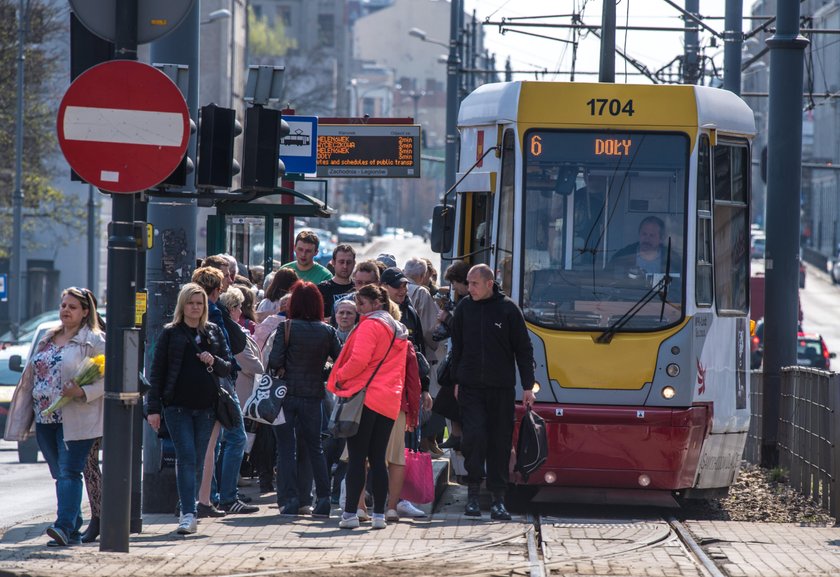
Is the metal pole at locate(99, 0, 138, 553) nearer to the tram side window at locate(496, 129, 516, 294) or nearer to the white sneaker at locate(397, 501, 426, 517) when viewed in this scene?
the white sneaker at locate(397, 501, 426, 517)

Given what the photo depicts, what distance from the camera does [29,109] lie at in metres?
41.2

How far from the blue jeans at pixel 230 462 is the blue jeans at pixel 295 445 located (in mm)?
265

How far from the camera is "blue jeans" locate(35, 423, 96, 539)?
968 cm

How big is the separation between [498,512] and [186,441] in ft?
7.73

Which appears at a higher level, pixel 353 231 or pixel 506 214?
pixel 353 231

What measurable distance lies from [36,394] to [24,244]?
136 feet

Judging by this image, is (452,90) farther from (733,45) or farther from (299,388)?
(299,388)

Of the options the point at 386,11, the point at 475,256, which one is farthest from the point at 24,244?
the point at 386,11

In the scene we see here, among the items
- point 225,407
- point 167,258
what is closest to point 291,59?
point 167,258

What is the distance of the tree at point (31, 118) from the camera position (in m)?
39.9

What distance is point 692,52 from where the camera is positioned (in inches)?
1041

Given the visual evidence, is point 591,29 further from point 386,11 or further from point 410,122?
point 386,11

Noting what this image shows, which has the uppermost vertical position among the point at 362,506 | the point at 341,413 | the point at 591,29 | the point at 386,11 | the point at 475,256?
the point at 386,11

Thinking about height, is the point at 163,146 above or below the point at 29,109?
below
